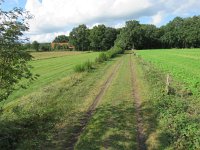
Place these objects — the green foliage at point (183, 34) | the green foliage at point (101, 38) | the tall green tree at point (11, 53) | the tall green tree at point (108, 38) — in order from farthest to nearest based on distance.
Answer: the tall green tree at point (108, 38), the green foliage at point (101, 38), the green foliage at point (183, 34), the tall green tree at point (11, 53)

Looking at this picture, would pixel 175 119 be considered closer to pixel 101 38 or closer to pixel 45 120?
pixel 45 120

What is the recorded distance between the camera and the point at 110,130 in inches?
432

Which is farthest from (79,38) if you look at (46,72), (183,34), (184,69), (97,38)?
(184,69)

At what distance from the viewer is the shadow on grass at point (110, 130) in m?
9.50

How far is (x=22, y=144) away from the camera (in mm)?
9852

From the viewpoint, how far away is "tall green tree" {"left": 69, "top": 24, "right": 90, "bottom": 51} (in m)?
150

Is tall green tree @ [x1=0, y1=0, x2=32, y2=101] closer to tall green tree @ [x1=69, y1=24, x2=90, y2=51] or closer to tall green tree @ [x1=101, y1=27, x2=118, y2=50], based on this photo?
tall green tree @ [x1=101, y1=27, x2=118, y2=50]

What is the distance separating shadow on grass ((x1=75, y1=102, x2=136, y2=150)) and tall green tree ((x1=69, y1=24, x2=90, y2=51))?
13665 centimetres

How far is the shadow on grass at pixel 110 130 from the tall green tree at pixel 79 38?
13665cm

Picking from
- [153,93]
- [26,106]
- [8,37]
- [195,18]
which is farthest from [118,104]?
[195,18]

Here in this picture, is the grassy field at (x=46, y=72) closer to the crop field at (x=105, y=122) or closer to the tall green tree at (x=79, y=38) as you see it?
the crop field at (x=105, y=122)

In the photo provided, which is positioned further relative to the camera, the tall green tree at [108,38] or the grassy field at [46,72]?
the tall green tree at [108,38]

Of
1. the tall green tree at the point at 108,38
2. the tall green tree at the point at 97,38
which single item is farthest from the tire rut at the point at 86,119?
the tall green tree at the point at 108,38

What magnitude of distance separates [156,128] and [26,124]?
193 inches
